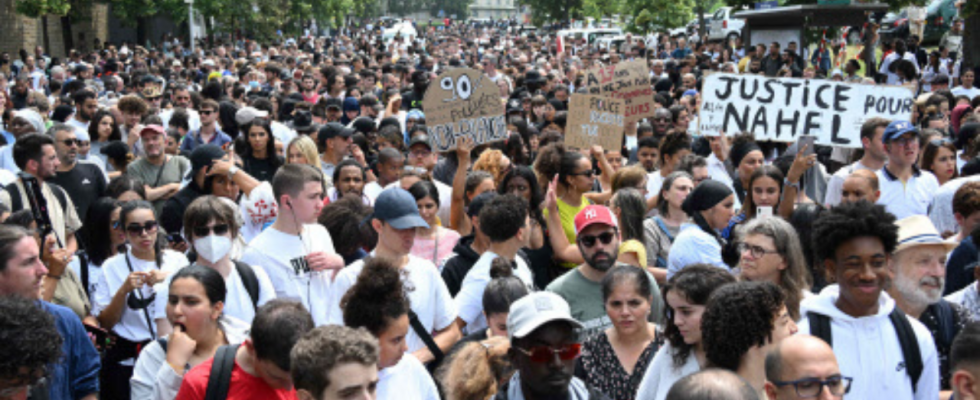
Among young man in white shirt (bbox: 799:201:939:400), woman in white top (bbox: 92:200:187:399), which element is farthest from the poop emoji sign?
young man in white shirt (bbox: 799:201:939:400)

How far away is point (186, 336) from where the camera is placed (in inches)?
176

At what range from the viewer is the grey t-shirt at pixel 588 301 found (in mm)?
5297

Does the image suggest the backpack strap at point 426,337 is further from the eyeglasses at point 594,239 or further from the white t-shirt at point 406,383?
the eyeglasses at point 594,239

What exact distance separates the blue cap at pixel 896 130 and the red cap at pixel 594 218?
2.80 meters

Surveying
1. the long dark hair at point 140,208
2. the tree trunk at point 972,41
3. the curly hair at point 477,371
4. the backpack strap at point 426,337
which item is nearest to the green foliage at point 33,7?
the tree trunk at point 972,41

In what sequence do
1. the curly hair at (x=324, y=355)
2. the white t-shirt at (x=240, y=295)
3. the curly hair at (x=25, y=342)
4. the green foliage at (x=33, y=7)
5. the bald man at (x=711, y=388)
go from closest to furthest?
the bald man at (x=711, y=388) → the curly hair at (x=324, y=355) → the curly hair at (x=25, y=342) → the white t-shirt at (x=240, y=295) → the green foliage at (x=33, y=7)

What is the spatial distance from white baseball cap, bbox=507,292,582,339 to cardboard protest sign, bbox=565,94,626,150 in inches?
250

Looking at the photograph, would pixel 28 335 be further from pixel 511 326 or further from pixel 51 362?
pixel 511 326

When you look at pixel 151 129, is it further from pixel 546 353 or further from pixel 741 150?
pixel 546 353

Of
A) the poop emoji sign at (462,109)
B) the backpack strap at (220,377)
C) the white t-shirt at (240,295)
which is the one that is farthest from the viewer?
the poop emoji sign at (462,109)

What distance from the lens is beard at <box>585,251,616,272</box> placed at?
18.1 ft

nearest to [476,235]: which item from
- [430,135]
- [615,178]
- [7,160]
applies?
[615,178]

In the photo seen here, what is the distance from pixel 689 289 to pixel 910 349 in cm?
90

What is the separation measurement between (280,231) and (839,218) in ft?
9.83
